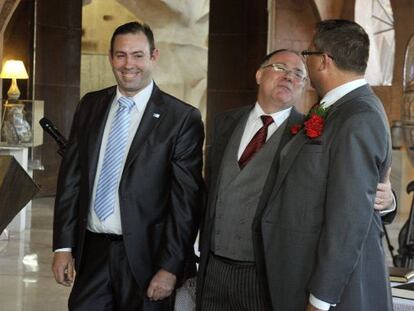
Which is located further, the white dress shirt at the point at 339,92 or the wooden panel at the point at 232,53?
the wooden panel at the point at 232,53

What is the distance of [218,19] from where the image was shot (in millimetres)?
14789

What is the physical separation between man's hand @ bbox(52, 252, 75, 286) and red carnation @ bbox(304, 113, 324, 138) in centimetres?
121

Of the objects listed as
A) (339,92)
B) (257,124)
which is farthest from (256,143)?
(339,92)

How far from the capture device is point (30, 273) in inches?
286

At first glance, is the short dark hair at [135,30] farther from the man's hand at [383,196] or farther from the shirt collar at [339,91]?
the man's hand at [383,196]

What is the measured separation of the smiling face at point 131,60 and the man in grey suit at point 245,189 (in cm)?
38

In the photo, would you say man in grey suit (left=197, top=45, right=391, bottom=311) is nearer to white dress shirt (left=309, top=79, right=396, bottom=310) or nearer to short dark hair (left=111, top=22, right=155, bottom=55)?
white dress shirt (left=309, top=79, right=396, bottom=310)

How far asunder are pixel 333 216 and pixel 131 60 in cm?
110

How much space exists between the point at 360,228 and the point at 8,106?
7893 mm

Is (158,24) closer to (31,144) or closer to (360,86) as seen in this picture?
(31,144)

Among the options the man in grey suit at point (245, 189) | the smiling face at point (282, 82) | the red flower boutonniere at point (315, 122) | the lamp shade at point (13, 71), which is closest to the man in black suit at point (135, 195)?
the man in grey suit at point (245, 189)

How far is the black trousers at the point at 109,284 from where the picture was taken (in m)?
3.22

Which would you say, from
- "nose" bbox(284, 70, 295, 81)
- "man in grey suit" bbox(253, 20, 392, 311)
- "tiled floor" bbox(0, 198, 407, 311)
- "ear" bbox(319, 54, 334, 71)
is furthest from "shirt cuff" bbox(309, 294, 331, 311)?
"tiled floor" bbox(0, 198, 407, 311)

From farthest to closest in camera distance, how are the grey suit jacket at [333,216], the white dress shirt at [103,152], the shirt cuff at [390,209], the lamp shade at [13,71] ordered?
the lamp shade at [13,71] < the white dress shirt at [103,152] < the shirt cuff at [390,209] < the grey suit jacket at [333,216]
